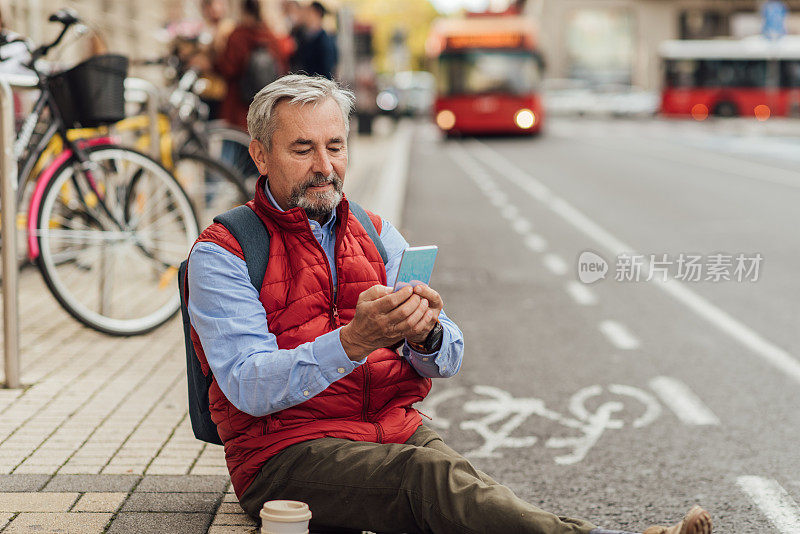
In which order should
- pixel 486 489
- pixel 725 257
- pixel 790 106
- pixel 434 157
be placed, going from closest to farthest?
pixel 486 489 < pixel 725 257 < pixel 434 157 < pixel 790 106

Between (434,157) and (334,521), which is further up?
(334,521)

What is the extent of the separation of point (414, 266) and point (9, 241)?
250 centimetres

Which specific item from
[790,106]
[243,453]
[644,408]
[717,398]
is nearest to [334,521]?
[243,453]

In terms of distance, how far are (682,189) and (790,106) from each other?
28.9 meters

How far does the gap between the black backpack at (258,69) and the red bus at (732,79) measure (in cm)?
3579

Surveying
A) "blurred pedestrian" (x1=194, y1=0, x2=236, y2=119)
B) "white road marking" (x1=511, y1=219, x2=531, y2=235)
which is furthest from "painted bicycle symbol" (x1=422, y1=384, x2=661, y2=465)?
"white road marking" (x1=511, y1=219, x2=531, y2=235)

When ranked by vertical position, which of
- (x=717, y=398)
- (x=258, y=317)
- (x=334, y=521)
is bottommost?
(x=717, y=398)

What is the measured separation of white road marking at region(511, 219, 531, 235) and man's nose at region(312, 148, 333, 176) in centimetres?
894

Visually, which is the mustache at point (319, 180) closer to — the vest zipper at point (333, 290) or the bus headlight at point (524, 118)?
the vest zipper at point (333, 290)

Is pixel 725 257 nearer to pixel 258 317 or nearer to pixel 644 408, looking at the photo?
pixel 644 408

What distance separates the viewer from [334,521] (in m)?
2.99

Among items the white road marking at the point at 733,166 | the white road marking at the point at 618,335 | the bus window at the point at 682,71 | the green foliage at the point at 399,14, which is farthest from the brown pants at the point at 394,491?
the green foliage at the point at 399,14

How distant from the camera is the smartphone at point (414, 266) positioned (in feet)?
9.05

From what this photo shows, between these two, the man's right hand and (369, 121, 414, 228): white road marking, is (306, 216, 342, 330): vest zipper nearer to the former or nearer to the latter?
the man's right hand
